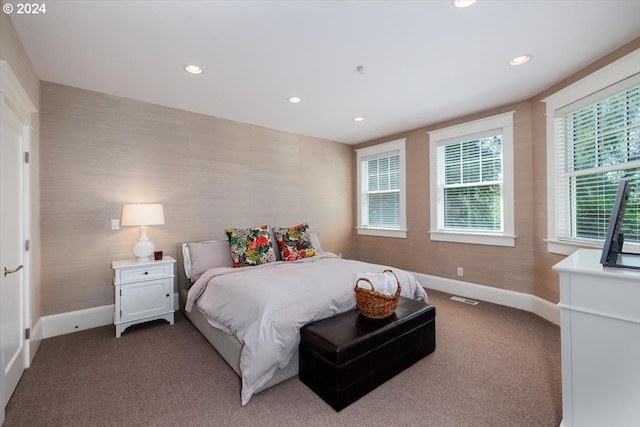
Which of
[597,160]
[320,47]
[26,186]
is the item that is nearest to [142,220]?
[26,186]

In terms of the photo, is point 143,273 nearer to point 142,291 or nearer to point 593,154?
point 142,291

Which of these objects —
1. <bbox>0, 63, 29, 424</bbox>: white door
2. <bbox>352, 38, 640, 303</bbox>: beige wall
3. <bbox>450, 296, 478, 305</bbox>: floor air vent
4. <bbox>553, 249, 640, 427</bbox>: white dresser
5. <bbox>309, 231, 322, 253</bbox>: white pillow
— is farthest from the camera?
<bbox>309, 231, 322, 253</bbox>: white pillow

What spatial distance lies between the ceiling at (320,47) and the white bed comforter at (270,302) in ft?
6.37

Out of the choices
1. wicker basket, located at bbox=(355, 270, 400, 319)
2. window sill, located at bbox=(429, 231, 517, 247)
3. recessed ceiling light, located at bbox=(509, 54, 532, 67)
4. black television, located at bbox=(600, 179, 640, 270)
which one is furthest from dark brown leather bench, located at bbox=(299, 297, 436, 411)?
recessed ceiling light, located at bbox=(509, 54, 532, 67)

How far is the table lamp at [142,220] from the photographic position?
3010 mm

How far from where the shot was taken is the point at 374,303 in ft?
7.08

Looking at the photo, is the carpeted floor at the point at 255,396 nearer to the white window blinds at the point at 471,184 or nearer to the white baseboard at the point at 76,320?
the white baseboard at the point at 76,320

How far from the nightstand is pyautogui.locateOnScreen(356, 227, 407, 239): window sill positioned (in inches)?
132

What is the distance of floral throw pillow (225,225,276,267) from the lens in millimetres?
3420

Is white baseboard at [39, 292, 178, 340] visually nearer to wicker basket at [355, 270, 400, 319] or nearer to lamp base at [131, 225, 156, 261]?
lamp base at [131, 225, 156, 261]

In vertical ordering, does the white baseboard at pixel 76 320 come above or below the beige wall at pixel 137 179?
below

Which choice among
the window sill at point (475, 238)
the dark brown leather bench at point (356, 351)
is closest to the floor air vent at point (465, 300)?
the window sill at point (475, 238)

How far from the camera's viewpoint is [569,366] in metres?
1.49

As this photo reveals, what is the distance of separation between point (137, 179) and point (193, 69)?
153 cm
